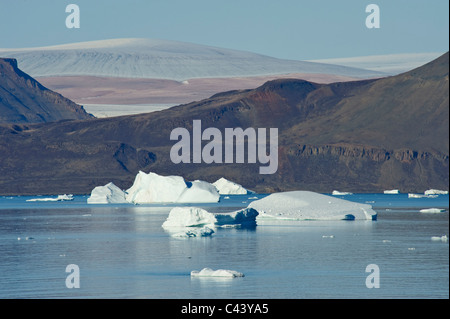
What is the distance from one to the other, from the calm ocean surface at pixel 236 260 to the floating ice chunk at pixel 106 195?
61.6 metres

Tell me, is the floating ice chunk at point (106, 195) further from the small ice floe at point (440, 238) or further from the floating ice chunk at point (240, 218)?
the small ice floe at point (440, 238)

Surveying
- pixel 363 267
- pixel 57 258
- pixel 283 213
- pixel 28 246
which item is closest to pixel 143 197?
pixel 283 213

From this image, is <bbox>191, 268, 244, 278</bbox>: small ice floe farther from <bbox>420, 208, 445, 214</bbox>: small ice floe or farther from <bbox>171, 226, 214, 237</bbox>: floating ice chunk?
<bbox>420, 208, 445, 214</bbox>: small ice floe

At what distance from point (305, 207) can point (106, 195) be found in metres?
68.2

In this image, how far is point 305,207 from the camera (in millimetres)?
79312

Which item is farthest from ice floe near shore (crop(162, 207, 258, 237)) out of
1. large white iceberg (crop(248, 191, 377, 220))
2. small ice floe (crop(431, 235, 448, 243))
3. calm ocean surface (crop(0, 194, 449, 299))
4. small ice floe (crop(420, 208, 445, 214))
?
small ice floe (crop(420, 208, 445, 214))

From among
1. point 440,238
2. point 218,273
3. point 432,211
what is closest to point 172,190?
point 432,211

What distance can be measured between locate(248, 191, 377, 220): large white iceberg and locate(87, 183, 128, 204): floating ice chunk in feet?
212

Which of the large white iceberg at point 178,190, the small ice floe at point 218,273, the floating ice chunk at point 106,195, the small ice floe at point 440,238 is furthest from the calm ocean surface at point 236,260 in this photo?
the floating ice chunk at point 106,195

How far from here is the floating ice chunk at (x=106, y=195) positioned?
142 meters

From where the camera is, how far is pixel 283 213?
3179 inches

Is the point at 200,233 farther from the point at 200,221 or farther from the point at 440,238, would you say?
the point at 440,238
